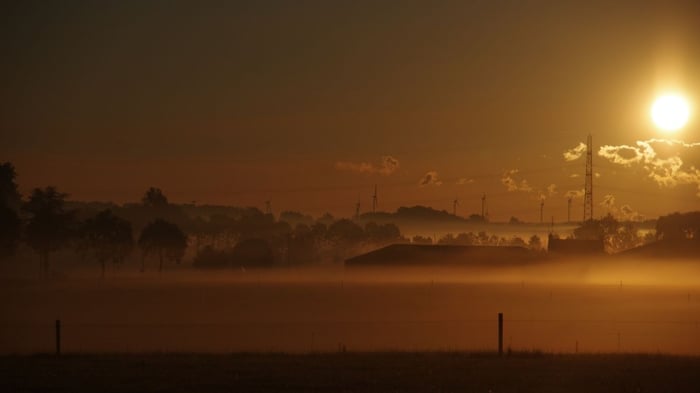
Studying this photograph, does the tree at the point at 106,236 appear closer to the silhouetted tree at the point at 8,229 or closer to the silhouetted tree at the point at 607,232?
the silhouetted tree at the point at 8,229

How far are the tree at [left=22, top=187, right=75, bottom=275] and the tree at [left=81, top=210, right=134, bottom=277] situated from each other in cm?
323

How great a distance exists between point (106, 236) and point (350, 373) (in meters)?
101

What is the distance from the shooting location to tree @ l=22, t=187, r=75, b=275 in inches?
4510

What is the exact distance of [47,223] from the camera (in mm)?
115562

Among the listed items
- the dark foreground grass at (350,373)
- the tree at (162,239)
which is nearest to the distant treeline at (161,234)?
the tree at (162,239)

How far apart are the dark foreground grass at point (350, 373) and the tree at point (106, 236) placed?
3669 inches

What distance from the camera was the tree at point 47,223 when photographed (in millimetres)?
114562

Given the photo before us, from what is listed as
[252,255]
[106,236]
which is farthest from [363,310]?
[252,255]

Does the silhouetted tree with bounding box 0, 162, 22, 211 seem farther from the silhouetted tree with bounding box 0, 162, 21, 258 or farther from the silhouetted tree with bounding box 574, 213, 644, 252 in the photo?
the silhouetted tree with bounding box 574, 213, 644, 252

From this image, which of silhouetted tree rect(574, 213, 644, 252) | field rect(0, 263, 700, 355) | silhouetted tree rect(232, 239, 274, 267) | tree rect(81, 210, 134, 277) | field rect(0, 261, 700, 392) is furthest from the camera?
silhouetted tree rect(574, 213, 644, 252)

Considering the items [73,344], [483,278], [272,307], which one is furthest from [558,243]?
[73,344]

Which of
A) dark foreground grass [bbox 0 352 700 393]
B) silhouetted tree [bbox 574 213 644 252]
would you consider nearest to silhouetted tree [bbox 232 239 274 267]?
silhouetted tree [bbox 574 213 644 252]

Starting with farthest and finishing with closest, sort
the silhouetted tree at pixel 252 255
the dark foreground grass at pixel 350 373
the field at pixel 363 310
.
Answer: the silhouetted tree at pixel 252 255 → the field at pixel 363 310 → the dark foreground grass at pixel 350 373

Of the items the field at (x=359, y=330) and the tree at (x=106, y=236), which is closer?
the field at (x=359, y=330)
